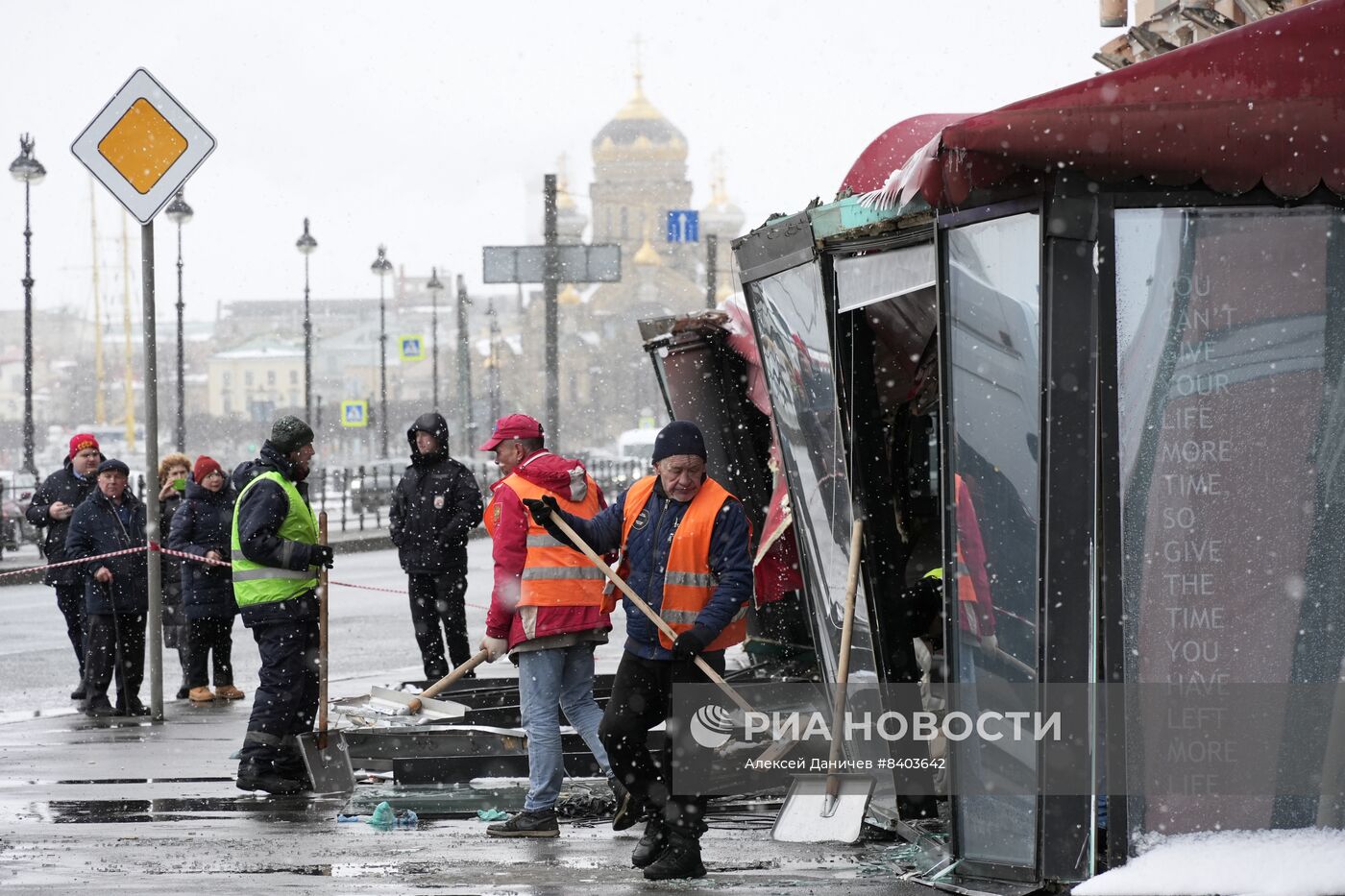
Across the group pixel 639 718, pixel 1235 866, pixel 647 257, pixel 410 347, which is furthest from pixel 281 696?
pixel 647 257

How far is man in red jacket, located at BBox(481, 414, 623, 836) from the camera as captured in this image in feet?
22.9

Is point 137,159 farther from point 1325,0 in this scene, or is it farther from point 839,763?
point 1325,0

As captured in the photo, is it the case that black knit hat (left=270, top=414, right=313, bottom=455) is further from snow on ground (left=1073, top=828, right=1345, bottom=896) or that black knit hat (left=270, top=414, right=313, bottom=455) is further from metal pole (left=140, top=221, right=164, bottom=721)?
snow on ground (left=1073, top=828, right=1345, bottom=896)

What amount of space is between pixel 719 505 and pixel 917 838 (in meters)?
1.37

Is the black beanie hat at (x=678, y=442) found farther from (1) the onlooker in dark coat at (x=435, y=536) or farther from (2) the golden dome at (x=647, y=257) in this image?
(2) the golden dome at (x=647, y=257)

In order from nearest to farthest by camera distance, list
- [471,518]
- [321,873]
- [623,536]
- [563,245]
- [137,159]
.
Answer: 1. [321,873]
2. [623,536]
3. [137,159]
4. [471,518]
5. [563,245]

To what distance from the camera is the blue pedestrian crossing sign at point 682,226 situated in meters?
43.8

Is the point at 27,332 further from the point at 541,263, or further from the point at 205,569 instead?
the point at 205,569

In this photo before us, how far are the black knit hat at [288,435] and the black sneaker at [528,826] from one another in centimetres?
213

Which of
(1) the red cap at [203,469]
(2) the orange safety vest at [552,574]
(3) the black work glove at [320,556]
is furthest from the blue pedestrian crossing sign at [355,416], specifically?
(2) the orange safety vest at [552,574]

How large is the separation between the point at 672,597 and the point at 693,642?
0.75ft

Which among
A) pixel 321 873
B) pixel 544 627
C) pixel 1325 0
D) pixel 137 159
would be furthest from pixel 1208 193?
pixel 137 159

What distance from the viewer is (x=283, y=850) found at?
6.64 meters

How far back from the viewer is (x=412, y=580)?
444 inches
